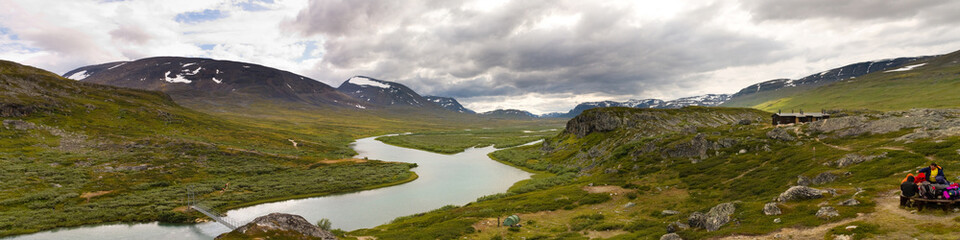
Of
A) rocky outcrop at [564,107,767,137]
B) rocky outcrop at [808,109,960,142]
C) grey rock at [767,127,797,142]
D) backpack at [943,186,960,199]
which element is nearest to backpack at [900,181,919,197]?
backpack at [943,186,960,199]

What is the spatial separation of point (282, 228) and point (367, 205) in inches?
1653

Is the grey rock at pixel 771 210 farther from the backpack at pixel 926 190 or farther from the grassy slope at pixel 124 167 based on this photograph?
the grassy slope at pixel 124 167

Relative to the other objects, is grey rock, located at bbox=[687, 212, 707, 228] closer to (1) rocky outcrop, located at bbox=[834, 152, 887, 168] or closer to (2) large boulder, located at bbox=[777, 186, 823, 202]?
(2) large boulder, located at bbox=[777, 186, 823, 202]

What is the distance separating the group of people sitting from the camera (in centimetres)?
2138

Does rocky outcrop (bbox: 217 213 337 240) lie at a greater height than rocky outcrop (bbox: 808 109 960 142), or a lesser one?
lesser

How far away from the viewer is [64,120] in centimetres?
13675

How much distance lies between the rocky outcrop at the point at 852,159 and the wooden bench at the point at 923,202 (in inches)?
1134

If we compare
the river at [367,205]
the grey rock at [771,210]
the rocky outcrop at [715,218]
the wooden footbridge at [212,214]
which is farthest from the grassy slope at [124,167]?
the grey rock at [771,210]

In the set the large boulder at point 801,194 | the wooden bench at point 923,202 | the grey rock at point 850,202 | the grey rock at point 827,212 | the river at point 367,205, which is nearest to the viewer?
the wooden bench at point 923,202

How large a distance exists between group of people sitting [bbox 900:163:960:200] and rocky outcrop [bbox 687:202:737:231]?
424 inches

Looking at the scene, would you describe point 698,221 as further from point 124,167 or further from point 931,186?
point 124,167

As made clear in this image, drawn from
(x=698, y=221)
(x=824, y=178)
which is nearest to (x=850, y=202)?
(x=698, y=221)

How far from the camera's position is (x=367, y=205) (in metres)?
75.6

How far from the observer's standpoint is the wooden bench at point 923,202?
21.0m
